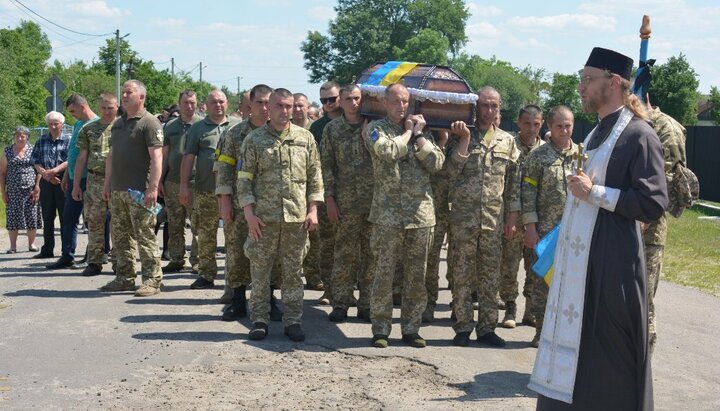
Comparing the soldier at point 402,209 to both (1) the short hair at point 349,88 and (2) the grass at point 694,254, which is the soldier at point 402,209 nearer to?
(1) the short hair at point 349,88

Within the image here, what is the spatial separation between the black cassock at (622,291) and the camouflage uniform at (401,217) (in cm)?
319

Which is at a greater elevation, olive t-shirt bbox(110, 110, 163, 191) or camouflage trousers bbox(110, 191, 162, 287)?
olive t-shirt bbox(110, 110, 163, 191)

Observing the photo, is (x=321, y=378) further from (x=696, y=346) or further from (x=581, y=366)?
(x=696, y=346)

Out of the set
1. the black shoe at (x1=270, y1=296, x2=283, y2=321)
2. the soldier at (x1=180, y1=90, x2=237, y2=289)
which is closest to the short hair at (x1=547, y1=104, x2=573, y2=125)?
the black shoe at (x1=270, y1=296, x2=283, y2=321)

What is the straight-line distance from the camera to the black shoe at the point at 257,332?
8.36m

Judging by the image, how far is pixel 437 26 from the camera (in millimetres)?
92625

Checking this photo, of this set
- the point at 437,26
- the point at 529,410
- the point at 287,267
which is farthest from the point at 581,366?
the point at 437,26

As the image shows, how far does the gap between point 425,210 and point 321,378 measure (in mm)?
1855

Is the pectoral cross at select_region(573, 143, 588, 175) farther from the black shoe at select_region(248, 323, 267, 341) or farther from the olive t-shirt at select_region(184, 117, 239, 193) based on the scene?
the olive t-shirt at select_region(184, 117, 239, 193)

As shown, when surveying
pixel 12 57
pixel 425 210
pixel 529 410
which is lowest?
pixel 529 410

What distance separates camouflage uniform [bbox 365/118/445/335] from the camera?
8.15 m

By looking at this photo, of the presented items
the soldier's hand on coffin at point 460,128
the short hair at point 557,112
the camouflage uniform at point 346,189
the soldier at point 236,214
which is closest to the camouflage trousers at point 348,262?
the camouflage uniform at point 346,189

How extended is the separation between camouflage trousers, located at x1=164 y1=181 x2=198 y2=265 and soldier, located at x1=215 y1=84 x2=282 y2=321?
8.56 ft

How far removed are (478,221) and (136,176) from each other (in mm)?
4047
